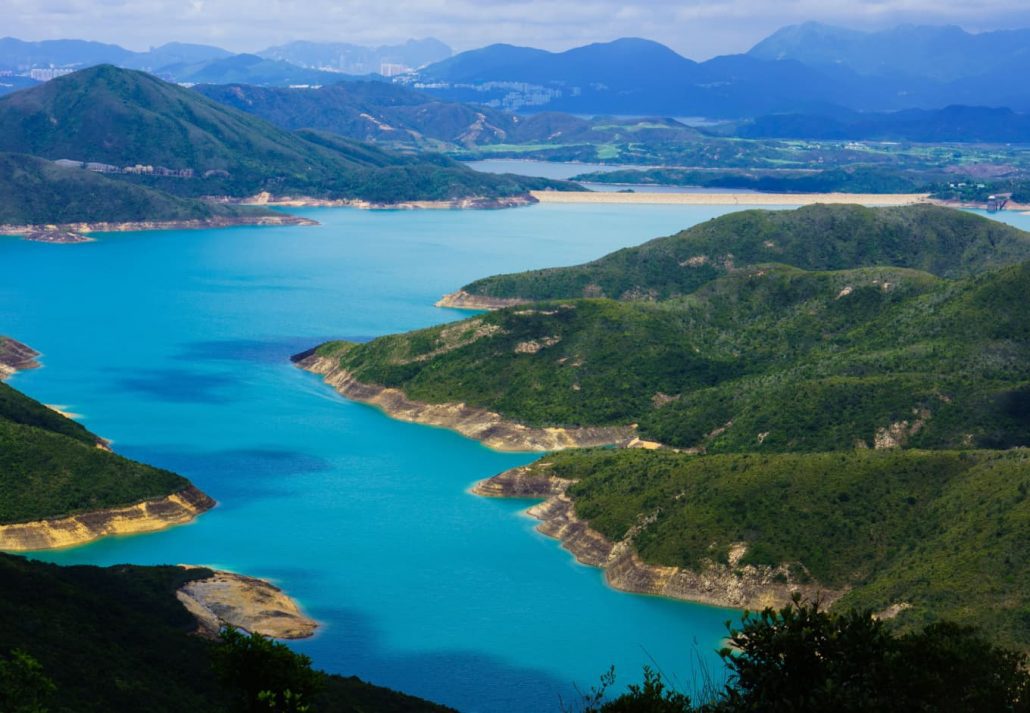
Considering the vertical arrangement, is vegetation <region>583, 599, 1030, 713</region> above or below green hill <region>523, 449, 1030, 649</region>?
above

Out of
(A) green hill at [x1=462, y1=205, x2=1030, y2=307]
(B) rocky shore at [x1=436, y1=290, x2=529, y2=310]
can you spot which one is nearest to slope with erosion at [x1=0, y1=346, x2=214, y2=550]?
(B) rocky shore at [x1=436, y1=290, x2=529, y2=310]

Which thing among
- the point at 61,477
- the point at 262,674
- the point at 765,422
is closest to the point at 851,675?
the point at 262,674

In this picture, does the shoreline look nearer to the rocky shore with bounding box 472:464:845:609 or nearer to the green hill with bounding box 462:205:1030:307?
the rocky shore with bounding box 472:464:845:609

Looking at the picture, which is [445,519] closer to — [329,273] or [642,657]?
[642,657]

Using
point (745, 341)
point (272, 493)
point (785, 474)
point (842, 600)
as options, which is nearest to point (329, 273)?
point (745, 341)

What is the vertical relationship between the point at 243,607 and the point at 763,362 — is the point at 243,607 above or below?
below

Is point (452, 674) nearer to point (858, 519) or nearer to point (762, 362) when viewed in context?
point (858, 519)

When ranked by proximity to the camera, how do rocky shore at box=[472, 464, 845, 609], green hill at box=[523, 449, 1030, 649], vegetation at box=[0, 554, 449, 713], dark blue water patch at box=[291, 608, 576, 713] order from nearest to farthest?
vegetation at box=[0, 554, 449, 713], dark blue water patch at box=[291, 608, 576, 713], green hill at box=[523, 449, 1030, 649], rocky shore at box=[472, 464, 845, 609]
